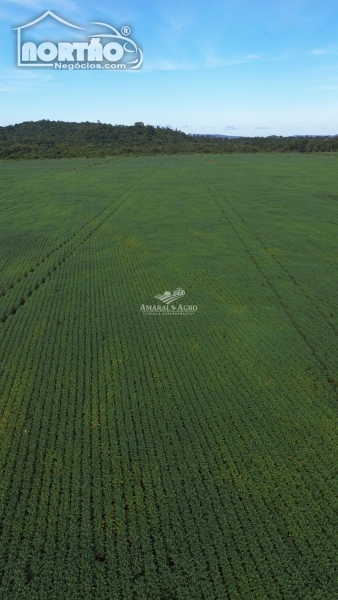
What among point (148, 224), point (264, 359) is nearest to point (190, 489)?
point (264, 359)

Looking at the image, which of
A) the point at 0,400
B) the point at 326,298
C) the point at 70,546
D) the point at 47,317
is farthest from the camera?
the point at 326,298

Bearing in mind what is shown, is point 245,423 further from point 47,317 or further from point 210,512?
point 47,317

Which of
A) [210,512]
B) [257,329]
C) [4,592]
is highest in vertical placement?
[257,329]

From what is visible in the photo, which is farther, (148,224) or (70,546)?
(148,224)

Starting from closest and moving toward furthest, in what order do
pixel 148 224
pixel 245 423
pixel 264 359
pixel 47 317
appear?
1. pixel 245 423
2. pixel 264 359
3. pixel 47 317
4. pixel 148 224

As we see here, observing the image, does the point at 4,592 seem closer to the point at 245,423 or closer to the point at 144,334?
the point at 245,423

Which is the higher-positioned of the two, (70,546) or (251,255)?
(251,255)
